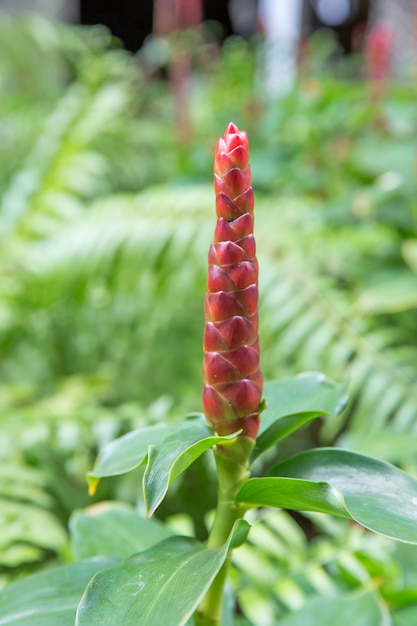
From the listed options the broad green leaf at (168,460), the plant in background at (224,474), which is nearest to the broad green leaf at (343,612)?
the plant in background at (224,474)

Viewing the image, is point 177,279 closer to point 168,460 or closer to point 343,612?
point 343,612

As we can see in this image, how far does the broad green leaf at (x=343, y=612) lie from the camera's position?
2.18 ft

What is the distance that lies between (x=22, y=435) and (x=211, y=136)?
231cm

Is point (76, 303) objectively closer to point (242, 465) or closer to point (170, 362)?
point (170, 362)

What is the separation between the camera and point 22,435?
4.21 feet

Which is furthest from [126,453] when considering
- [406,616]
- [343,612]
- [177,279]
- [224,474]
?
[177,279]

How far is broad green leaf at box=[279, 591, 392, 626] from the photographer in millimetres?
664

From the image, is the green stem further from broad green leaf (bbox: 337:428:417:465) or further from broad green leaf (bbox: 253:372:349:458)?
broad green leaf (bbox: 337:428:417:465)

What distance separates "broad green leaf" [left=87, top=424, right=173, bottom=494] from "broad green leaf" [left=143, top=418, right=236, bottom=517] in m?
0.03

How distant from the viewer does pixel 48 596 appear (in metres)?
0.46

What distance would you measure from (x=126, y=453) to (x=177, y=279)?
4.96 feet

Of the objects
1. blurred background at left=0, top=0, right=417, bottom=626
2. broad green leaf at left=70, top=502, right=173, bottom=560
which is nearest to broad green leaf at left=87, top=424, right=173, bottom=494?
broad green leaf at left=70, top=502, right=173, bottom=560

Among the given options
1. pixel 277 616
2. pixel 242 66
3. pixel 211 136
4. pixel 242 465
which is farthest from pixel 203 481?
pixel 242 66

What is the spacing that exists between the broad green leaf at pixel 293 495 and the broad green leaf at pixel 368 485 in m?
0.01
